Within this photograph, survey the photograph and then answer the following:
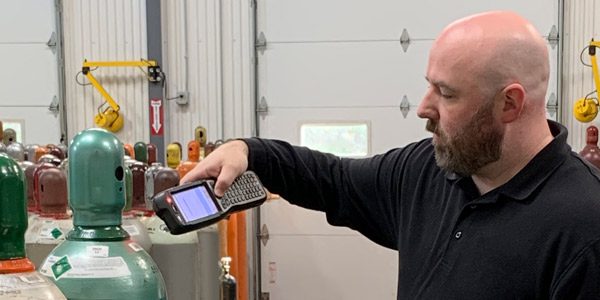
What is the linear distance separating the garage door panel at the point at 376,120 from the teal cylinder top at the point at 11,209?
428cm

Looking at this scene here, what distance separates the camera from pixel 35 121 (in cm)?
550

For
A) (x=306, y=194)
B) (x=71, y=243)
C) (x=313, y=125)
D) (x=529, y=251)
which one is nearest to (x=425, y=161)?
(x=306, y=194)

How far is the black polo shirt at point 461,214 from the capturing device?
1.40 metres

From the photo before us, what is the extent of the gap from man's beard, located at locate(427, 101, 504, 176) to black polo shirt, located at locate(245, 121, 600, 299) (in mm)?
69

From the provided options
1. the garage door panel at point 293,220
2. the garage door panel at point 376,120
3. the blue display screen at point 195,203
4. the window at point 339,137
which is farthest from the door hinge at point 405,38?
the blue display screen at point 195,203

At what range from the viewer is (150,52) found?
17.1ft

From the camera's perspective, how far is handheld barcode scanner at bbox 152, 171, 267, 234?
1315mm

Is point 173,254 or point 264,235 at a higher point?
point 173,254

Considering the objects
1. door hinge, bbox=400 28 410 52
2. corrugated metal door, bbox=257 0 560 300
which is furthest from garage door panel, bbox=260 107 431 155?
door hinge, bbox=400 28 410 52

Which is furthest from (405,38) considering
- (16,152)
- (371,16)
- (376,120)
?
(16,152)

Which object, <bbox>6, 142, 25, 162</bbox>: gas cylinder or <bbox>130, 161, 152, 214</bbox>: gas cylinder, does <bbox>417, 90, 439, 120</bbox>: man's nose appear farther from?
<bbox>6, 142, 25, 162</bbox>: gas cylinder

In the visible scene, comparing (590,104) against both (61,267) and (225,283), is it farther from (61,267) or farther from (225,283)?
(61,267)

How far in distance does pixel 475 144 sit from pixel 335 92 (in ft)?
12.1

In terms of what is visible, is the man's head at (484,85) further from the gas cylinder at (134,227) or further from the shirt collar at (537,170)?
the gas cylinder at (134,227)
